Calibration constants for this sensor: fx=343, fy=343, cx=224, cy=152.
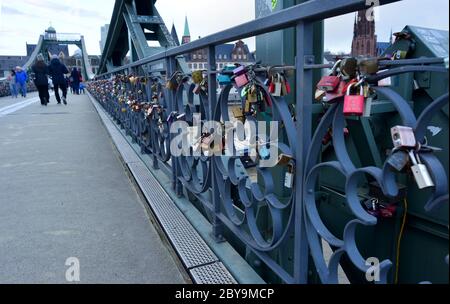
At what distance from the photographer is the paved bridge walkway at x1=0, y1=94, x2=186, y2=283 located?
1.88 m

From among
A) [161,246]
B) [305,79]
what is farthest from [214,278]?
[305,79]

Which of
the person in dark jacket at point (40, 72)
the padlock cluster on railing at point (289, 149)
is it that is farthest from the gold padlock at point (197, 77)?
the person in dark jacket at point (40, 72)

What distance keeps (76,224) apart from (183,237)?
0.92 m

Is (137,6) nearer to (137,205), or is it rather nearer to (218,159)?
(137,205)

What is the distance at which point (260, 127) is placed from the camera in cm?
149

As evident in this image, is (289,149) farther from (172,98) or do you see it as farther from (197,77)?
(172,98)

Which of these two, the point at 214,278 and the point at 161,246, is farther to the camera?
the point at 161,246

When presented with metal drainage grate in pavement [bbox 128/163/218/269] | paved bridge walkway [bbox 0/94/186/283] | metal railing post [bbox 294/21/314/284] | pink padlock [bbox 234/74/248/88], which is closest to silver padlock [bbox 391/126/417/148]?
metal railing post [bbox 294/21/314/284]

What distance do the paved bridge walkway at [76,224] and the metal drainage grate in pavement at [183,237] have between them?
0.09 metres

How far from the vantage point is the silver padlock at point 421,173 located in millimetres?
721

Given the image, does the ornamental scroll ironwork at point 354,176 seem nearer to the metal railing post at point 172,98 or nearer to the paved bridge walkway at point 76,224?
the paved bridge walkway at point 76,224

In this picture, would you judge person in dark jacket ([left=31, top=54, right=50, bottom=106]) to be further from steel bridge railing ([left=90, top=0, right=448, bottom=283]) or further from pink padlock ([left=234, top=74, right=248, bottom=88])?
pink padlock ([left=234, top=74, right=248, bottom=88])

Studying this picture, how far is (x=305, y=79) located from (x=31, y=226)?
226 cm

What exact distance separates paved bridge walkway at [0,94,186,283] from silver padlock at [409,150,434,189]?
1.38 meters
